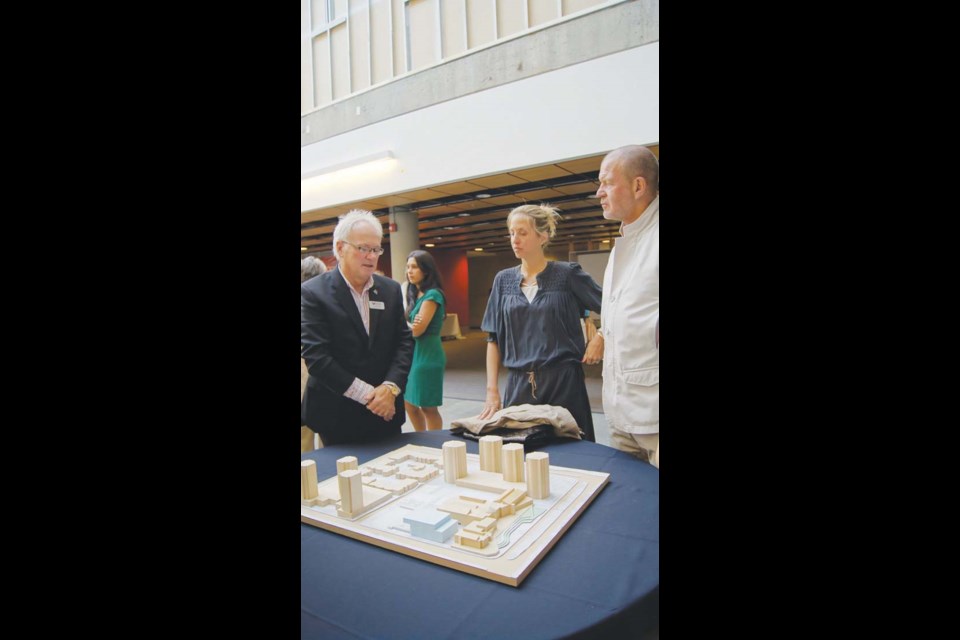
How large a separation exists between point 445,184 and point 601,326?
1.79m

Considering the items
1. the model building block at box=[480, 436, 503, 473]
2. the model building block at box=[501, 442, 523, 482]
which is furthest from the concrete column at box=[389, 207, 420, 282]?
the model building block at box=[501, 442, 523, 482]

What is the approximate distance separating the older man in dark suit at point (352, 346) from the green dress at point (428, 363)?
520mm

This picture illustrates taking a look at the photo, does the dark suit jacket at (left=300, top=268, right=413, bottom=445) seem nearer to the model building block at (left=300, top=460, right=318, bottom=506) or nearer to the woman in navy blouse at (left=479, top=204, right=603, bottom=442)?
the woman in navy blouse at (left=479, top=204, right=603, bottom=442)

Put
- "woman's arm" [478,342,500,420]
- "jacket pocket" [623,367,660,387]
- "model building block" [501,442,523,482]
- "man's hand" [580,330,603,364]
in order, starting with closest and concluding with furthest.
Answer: "model building block" [501,442,523,482] → "jacket pocket" [623,367,660,387] → "man's hand" [580,330,603,364] → "woman's arm" [478,342,500,420]

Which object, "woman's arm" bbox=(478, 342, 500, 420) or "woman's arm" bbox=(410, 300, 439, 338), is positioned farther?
"woman's arm" bbox=(410, 300, 439, 338)

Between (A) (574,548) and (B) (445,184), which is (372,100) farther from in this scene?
(A) (574,548)

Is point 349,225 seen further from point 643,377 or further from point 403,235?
point 643,377

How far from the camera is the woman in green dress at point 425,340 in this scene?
3.22m

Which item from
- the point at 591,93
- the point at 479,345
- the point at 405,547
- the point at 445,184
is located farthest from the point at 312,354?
the point at 591,93

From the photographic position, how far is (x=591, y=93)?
3.16 m

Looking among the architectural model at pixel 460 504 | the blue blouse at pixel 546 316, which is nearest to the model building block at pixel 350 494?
the architectural model at pixel 460 504

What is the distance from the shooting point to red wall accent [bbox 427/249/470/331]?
3590mm

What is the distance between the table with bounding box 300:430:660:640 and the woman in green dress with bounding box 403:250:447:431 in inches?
67.6

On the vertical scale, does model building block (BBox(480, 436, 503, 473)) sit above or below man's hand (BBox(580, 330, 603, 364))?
below
